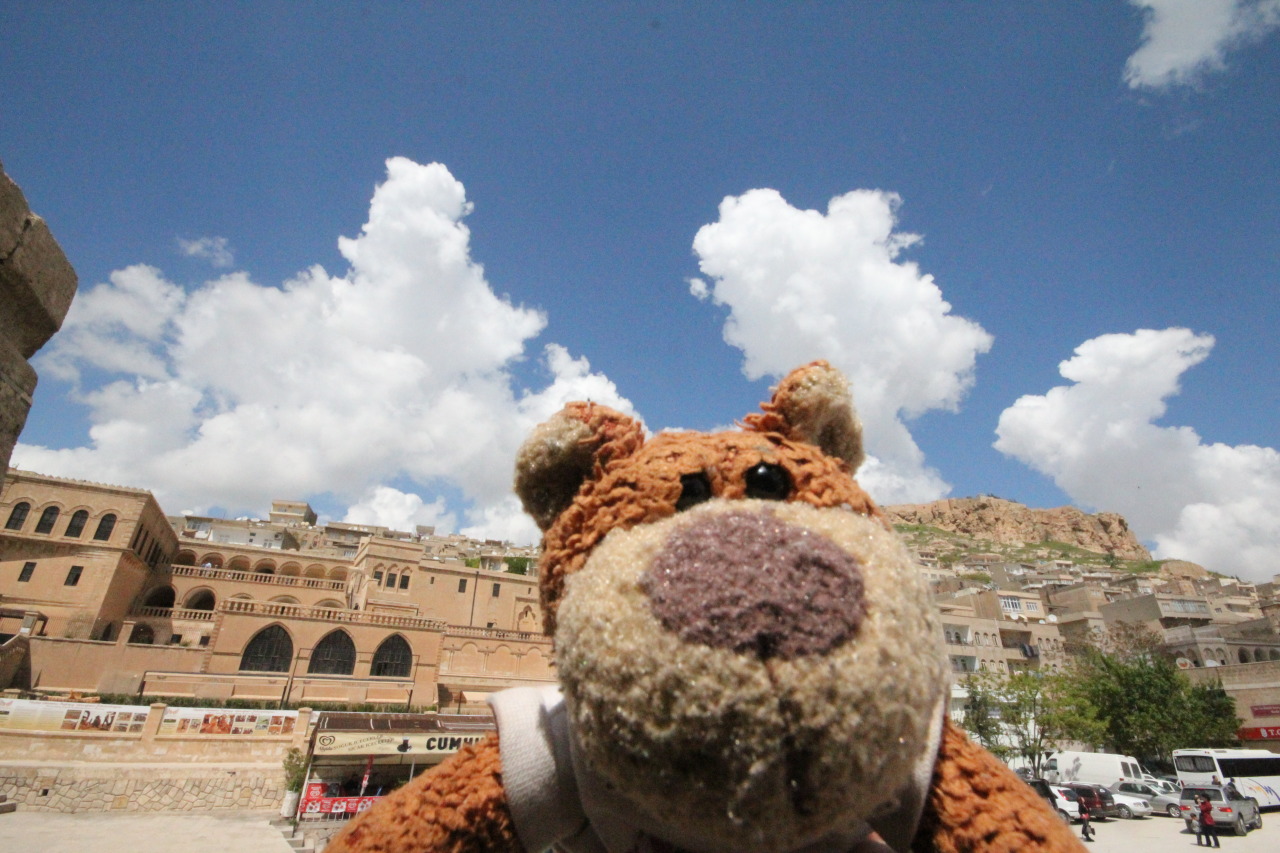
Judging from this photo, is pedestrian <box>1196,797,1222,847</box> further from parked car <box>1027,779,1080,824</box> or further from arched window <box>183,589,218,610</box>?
arched window <box>183,589,218,610</box>

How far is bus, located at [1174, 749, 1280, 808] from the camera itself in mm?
20250

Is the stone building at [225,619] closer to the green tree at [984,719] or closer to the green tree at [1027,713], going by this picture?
the green tree at [984,719]

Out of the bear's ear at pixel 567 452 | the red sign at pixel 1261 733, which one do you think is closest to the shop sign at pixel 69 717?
the bear's ear at pixel 567 452

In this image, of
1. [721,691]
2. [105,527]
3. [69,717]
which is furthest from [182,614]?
[721,691]

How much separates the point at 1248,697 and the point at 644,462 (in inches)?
1721

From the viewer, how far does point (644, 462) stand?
1775mm

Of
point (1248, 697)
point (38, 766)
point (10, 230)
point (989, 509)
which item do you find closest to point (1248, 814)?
point (1248, 697)

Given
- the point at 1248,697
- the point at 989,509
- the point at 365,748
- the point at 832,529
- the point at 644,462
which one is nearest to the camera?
the point at 832,529

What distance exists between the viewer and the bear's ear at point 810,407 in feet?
6.59

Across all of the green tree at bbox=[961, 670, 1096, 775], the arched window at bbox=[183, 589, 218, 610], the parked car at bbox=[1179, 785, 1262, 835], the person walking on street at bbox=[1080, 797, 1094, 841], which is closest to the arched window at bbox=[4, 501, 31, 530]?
the arched window at bbox=[183, 589, 218, 610]

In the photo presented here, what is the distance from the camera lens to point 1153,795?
71.8 feet

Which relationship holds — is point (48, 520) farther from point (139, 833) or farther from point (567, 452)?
point (567, 452)

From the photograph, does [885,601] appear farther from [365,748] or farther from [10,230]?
[365,748]

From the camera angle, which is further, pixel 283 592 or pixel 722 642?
pixel 283 592
